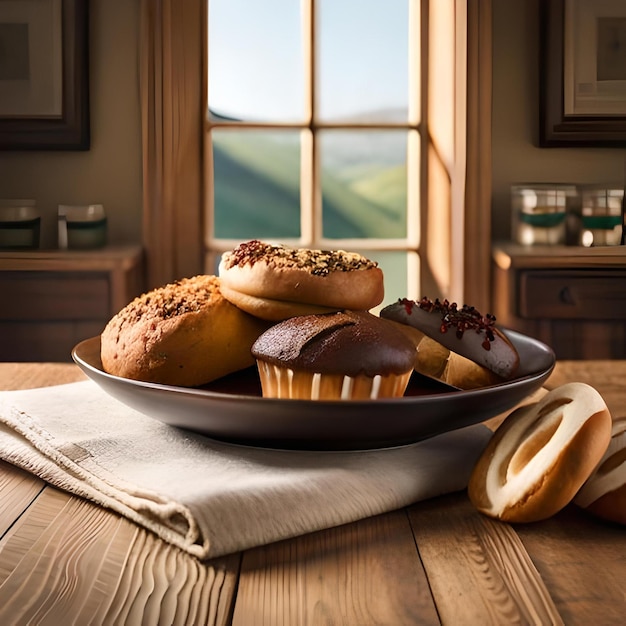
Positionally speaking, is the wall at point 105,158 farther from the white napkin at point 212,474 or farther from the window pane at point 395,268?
the white napkin at point 212,474

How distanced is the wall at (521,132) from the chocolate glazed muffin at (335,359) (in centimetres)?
259

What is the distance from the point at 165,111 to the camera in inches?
123

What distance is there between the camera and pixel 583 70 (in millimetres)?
3139

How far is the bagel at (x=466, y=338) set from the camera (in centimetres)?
89

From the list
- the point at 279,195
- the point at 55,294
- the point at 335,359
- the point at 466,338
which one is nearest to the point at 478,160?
the point at 279,195

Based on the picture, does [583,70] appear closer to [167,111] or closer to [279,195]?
[279,195]

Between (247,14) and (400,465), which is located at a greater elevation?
(247,14)

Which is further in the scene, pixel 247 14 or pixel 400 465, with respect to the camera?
pixel 247 14

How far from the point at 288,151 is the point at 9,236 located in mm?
1064

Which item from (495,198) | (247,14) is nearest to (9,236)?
(247,14)

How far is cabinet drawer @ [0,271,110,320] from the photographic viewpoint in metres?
2.79

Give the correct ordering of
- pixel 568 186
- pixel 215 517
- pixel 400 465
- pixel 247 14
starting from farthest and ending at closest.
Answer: pixel 247 14 → pixel 568 186 → pixel 400 465 → pixel 215 517

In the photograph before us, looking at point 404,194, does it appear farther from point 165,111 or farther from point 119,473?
point 119,473

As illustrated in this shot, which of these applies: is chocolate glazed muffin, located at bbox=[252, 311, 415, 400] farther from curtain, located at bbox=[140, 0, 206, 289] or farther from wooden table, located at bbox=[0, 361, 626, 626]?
curtain, located at bbox=[140, 0, 206, 289]
